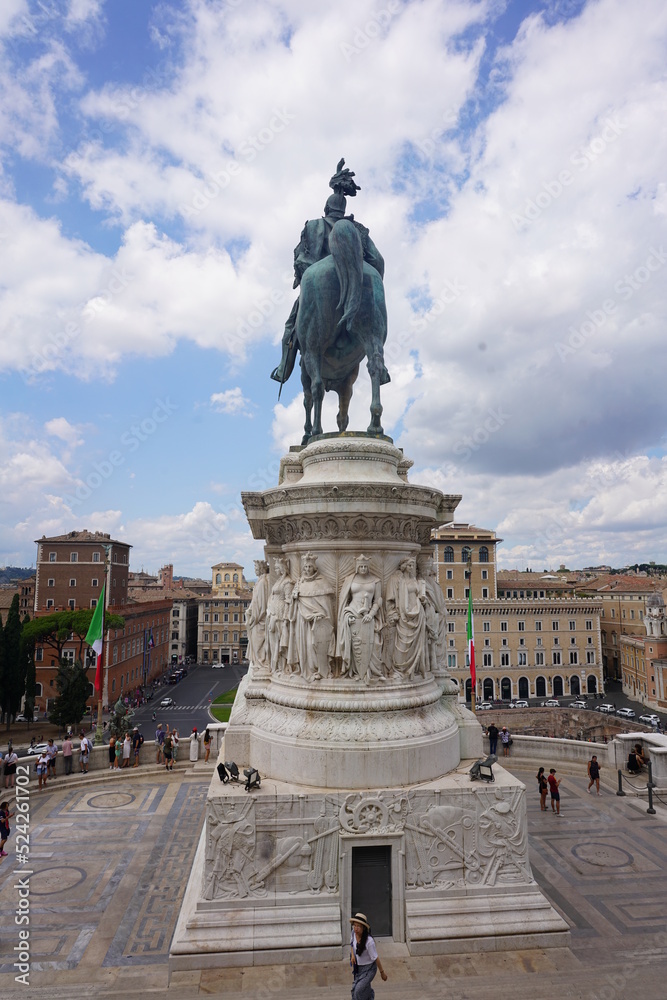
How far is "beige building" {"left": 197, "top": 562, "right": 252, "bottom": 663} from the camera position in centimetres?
9253

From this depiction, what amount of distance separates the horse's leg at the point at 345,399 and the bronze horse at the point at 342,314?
950 millimetres

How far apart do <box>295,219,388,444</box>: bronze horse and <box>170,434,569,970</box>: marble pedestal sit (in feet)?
5.13

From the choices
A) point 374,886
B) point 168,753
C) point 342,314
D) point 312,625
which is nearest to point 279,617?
point 312,625

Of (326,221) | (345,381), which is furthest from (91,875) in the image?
(326,221)

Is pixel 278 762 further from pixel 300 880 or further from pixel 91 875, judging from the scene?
pixel 91 875

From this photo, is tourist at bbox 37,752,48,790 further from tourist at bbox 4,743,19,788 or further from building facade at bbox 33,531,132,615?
building facade at bbox 33,531,132,615

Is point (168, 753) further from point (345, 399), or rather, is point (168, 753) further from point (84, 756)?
point (345, 399)

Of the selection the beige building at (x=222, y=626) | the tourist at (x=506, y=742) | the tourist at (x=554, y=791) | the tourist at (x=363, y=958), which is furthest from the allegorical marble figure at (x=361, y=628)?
the beige building at (x=222, y=626)

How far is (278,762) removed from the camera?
949 centimetres

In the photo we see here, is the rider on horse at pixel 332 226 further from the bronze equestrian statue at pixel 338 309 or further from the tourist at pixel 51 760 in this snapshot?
the tourist at pixel 51 760

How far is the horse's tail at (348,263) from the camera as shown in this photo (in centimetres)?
1130

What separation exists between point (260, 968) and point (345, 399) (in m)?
10.2

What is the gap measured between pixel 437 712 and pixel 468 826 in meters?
1.88

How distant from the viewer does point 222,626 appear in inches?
3679
